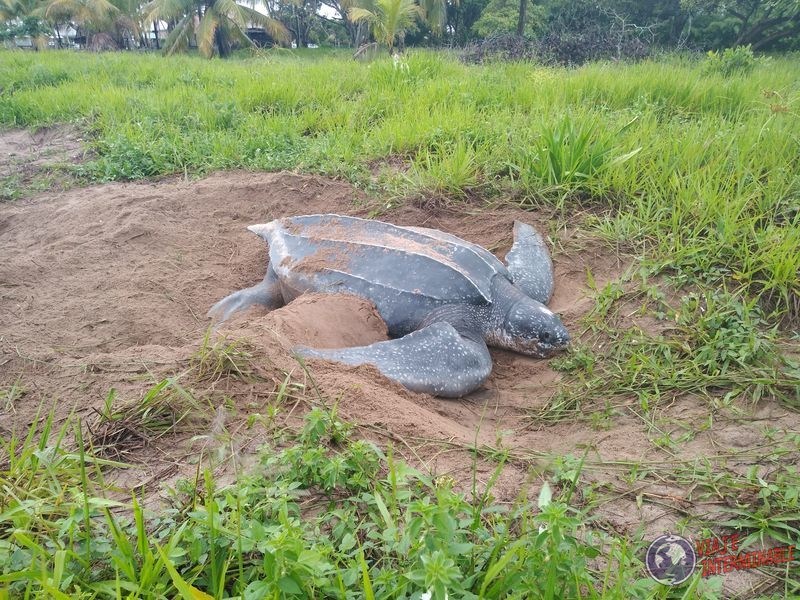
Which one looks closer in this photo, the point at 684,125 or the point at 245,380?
the point at 245,380

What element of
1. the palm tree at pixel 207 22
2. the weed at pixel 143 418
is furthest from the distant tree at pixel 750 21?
the weed at pixel 143 418

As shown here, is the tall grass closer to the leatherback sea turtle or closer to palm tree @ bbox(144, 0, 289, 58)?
the leatherback sea turtle

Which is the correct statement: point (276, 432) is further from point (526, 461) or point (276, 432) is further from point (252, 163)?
point (252, 163)

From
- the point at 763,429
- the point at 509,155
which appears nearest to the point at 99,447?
the point at 763,429

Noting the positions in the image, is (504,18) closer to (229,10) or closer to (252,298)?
(229,10)

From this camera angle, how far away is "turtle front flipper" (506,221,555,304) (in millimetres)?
2520

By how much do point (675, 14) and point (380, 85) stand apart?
37.2ft

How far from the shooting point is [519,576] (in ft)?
2.97

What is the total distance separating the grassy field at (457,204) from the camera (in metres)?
0.91

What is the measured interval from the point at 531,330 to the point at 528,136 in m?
1.60

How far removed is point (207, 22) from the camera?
1510 centimetres

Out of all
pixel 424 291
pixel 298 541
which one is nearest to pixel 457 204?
pixel 424 291

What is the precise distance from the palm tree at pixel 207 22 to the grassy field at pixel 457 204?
433 inches

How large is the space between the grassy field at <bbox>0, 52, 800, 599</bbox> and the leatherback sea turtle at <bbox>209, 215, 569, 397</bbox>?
32 centimetres
